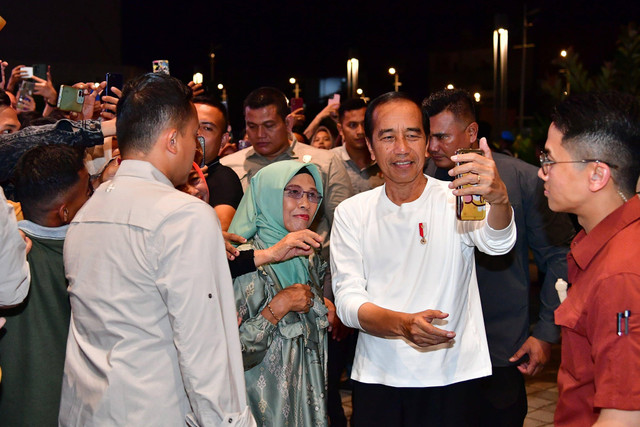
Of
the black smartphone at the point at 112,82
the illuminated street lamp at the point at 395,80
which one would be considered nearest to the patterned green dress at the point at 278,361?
the black smartphone at the point at 112,82

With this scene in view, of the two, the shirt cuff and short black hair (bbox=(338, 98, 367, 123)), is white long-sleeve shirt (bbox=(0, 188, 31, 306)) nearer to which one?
the shirt cuff

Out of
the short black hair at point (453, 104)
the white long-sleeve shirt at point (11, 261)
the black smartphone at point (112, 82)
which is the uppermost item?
the black smartphone at point (112, 82)

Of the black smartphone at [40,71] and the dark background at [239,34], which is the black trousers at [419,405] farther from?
the dark background at [239,34]

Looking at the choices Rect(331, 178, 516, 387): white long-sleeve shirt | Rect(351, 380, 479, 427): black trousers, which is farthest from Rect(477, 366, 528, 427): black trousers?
Rect(331, 178, 516, 387): white long-sleeve shirt

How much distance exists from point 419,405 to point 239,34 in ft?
50.8

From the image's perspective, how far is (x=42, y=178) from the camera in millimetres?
2998

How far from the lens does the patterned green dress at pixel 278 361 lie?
323 centimetres

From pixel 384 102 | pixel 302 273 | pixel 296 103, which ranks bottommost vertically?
pixel 302 273

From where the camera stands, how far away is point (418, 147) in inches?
123

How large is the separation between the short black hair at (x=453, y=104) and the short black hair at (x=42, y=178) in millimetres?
1925

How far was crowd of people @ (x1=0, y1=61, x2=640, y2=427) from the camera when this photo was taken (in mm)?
2076

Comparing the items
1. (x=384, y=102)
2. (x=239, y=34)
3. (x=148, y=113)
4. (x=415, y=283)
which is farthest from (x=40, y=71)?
(x=239, y=34)

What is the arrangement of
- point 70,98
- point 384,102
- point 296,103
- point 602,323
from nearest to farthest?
point 602,323, point 384,102, point 70,98, point 296,103

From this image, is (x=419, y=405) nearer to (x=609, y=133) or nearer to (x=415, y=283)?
(x=415, y=283)
